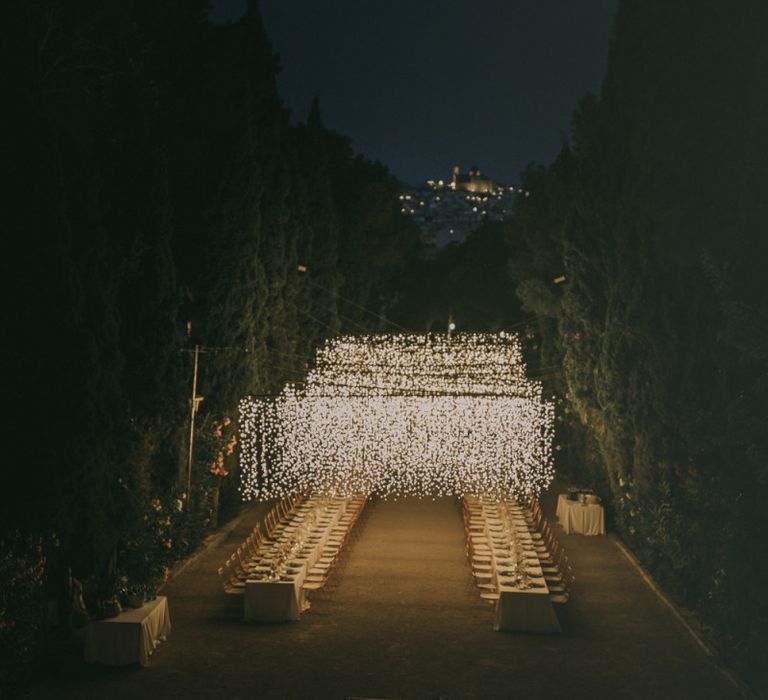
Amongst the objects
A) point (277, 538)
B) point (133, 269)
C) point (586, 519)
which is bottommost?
point (277, 538)

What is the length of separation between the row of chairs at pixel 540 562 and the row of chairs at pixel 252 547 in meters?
3.11

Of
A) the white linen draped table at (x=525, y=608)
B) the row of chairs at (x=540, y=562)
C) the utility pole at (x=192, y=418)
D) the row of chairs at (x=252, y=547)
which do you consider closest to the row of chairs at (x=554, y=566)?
the row of chairs at (x=540, y=562)

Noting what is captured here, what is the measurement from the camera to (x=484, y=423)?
56.2 feet

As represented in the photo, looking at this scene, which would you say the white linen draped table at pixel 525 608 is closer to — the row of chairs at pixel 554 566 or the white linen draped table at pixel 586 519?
the row of chairs at pixel 554 566

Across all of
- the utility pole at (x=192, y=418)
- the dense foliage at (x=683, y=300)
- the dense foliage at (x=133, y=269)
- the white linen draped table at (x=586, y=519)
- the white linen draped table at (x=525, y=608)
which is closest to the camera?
the dense foliage at (x=683, y=300)

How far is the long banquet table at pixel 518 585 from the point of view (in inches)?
424

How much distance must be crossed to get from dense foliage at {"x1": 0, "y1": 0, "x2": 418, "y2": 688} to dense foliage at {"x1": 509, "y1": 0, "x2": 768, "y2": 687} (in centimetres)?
624

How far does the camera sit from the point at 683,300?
38.0ft

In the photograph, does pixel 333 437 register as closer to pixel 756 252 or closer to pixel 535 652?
pixel 535 652

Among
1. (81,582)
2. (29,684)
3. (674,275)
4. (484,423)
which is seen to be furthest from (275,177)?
(29,684)

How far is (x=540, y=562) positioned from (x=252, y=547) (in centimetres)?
443

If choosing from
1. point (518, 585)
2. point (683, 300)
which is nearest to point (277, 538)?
point (518, 585)

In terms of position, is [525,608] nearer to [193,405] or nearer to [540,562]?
[540,562]

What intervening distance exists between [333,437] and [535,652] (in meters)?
7.60
